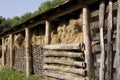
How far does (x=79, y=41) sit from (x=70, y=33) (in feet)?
3.08

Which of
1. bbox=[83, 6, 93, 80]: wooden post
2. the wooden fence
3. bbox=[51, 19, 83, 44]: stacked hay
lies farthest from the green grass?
bbox=[83, 6, 93, 80]: wooden post

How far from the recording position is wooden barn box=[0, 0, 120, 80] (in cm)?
930

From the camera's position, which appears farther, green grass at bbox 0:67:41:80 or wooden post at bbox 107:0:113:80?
green grass at bbox 0:67:41:80

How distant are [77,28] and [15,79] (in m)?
6.60

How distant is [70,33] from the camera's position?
1224 centimetres

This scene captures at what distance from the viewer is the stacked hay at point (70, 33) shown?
11.6 m

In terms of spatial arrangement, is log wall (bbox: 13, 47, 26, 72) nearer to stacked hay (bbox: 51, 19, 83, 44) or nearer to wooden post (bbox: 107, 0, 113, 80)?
stacked hay (bbox: 51, 19, 83, 44)

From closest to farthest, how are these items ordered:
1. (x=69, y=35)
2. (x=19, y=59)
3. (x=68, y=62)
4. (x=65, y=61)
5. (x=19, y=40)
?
1. (x=68, y=62)
2. (x=65, y=61)
3. (x=69, y=35)
4. (x=19, y=40)
5. (x=19, y=59)

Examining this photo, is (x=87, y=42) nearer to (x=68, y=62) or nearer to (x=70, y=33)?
(x=68, y=62)

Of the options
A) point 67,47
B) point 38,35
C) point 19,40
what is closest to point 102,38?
point 67,47

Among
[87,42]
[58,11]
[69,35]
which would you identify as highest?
[58,11]

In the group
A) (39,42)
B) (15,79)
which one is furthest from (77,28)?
(15,79)

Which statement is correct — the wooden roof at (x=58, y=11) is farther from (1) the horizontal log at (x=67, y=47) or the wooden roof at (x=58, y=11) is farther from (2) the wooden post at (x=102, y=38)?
(1) the horizontal log at (x=67, y=47)

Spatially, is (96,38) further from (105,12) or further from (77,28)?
(77,28)
